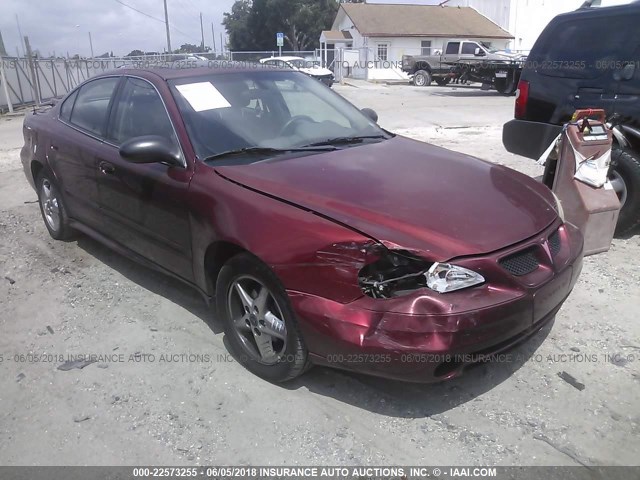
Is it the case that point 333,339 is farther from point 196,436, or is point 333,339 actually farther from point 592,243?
point 592,243

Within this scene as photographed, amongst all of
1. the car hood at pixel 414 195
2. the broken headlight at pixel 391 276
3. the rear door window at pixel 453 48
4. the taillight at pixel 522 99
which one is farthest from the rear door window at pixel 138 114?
the rear door window at pixel 453 48

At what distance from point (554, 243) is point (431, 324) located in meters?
1.02

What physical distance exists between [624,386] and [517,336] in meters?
0.85

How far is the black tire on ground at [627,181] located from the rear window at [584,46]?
0.83 m

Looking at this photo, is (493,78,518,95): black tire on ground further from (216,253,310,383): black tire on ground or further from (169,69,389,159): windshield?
(216,253,310,383): black tire on ground

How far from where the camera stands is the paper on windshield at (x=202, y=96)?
3.47 meters

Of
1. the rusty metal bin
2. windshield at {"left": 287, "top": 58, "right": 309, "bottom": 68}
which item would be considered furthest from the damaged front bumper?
windshield at {"left": 287, "top": 58, "right": 309, "bottom": 68}

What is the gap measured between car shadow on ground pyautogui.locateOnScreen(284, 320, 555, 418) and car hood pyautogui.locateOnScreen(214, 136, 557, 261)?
2.21 feet

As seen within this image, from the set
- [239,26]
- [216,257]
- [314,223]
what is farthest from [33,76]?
[239,26]

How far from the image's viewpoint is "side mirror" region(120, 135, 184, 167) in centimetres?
316

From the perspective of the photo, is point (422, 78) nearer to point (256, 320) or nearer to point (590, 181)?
point (590, 181)

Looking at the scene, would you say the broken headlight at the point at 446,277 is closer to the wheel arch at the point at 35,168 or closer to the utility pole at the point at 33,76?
the wheel arch at the point at 35,168

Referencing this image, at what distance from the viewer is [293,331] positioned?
271 cm

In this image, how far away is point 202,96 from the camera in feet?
11.6
